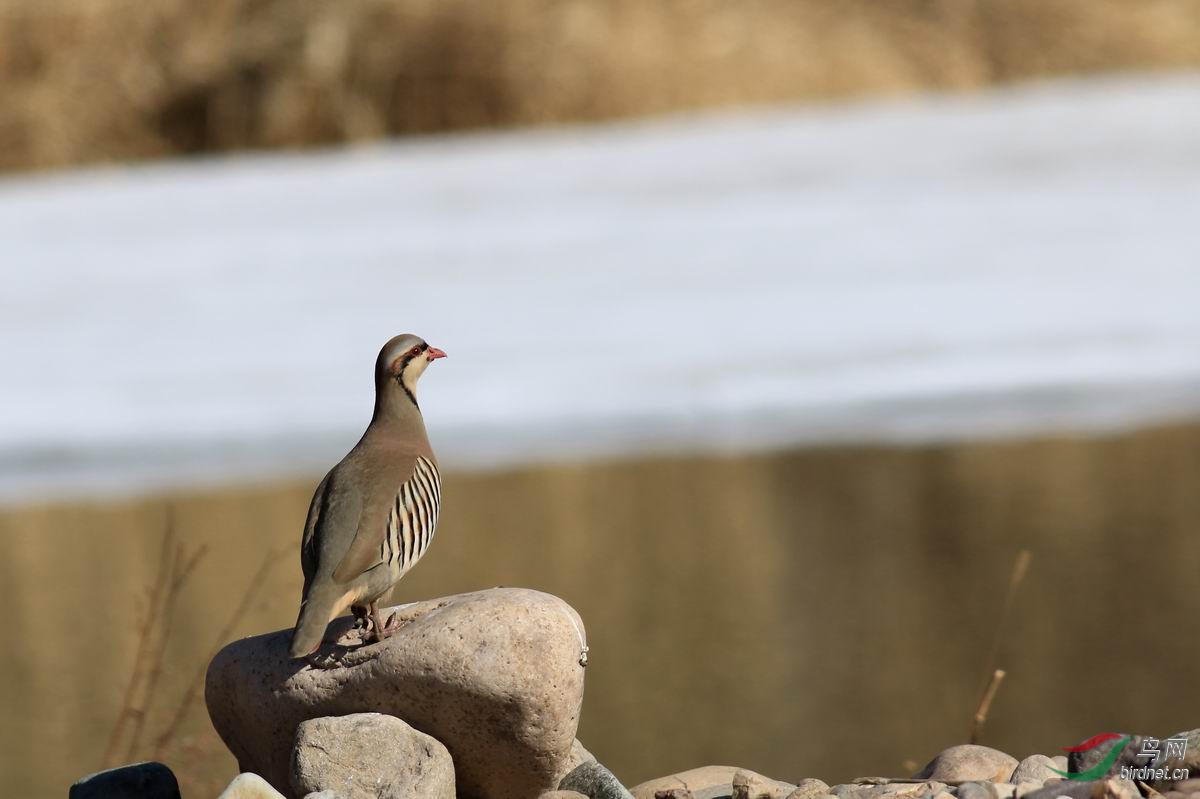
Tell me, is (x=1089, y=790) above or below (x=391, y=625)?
below

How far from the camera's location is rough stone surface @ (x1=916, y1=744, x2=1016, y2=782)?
3586 mm

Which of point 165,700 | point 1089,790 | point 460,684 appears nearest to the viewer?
point 1089,790

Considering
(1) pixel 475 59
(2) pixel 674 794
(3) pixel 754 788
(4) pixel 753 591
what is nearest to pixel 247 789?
(2) pixel 674 794

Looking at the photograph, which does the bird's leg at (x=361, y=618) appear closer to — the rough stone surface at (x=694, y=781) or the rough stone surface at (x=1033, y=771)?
the rough stone surface at (x=694, y=781)

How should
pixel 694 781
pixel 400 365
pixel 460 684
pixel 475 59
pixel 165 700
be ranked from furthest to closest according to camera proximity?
pixel 475 59 < pixel 165 700 < pixel 694 781 < pixel 400 365 < pixel 460 684

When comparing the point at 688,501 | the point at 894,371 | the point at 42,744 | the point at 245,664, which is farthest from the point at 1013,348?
the point at 245,664

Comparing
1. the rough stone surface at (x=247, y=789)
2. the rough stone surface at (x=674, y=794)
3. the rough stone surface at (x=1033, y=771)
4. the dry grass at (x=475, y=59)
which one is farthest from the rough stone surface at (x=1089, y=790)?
the dry grass at (x=475, y=59)

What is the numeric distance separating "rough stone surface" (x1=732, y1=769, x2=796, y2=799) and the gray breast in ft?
2.13

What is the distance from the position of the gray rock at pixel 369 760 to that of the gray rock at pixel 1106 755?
3.33 feet

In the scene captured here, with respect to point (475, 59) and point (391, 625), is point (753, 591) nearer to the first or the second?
point (391, 625)

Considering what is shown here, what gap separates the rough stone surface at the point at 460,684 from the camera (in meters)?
3.42

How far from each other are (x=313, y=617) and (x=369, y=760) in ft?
0.90

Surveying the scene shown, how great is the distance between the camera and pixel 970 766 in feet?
11.8

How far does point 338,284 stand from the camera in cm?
995
